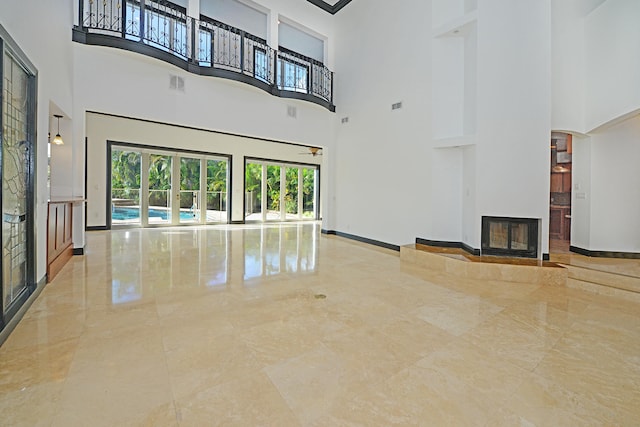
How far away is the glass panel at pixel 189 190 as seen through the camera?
34.0 feet

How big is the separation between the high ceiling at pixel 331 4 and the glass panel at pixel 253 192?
5.66 metres

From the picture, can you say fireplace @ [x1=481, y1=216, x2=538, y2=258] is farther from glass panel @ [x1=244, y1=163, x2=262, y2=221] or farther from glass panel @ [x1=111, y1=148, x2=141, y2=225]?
glass panel @ [x1=111, y1=148, x2=141, y2=225]

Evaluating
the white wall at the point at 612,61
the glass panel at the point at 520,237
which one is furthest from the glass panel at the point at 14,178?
the white wall at the point at 612,61

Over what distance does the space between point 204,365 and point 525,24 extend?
6296 millimetres

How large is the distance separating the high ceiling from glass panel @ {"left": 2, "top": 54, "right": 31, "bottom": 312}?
7.33 metres

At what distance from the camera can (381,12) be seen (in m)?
7.14

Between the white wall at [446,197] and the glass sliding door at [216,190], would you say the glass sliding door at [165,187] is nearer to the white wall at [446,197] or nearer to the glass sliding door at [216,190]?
the glass sliding door at [216,190]

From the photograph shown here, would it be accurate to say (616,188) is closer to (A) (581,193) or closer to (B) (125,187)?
(A) (581,193)

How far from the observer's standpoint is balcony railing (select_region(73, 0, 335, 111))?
5363mm

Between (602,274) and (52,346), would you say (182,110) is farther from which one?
(602,274)

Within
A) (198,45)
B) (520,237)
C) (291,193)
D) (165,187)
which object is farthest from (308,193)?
(520,237)

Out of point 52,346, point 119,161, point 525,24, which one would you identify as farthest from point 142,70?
point 525,24

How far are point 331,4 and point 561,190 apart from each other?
299 inches

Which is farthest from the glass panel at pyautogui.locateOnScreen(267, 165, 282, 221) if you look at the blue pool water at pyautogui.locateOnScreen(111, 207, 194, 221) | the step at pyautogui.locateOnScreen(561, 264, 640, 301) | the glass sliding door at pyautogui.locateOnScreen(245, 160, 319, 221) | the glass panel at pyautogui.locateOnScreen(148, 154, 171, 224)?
the step at pyautogui.locateOnScreen(561, 264, 640, 301)
